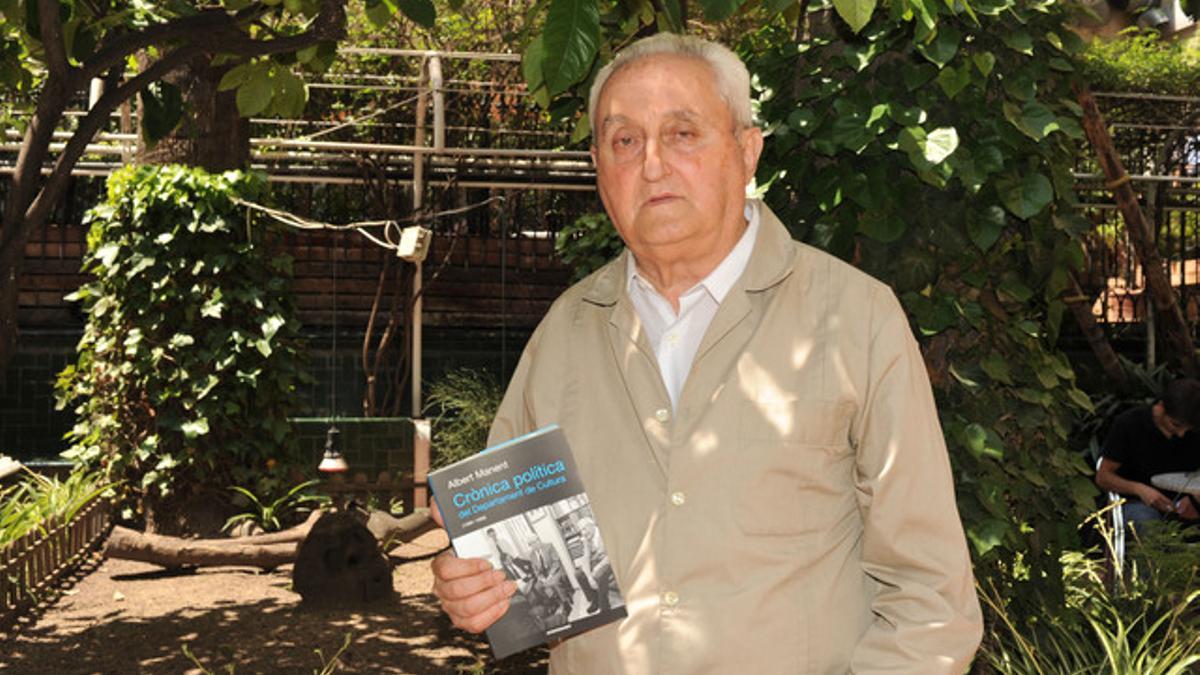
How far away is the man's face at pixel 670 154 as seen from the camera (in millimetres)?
2143

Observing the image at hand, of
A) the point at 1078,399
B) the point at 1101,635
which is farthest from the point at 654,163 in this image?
the point at 1101,635

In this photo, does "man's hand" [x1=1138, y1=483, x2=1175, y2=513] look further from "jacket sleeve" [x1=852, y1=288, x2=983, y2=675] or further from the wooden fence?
the wooden fence

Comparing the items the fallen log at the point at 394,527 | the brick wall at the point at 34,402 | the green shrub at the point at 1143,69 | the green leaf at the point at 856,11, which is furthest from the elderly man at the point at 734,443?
the green shrub at the point at 1143,69

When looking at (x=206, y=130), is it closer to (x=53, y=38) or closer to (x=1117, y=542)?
(x=53, y=38)

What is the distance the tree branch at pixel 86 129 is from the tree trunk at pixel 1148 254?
4.57 meters

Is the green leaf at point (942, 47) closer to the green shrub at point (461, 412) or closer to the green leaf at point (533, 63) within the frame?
the green leaf at point (533, 63)

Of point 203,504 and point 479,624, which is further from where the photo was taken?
point 203,504

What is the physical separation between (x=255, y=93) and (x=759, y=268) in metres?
2.27

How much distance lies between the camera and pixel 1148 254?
8648 millimetres

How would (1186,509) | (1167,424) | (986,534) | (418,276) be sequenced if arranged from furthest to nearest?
1. (418,276)
2. (1167,424)
3. (1186,509)
4. (986,534)

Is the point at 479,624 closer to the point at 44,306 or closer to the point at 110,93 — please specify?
the point at 110,93

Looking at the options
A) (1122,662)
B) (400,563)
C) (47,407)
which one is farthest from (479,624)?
(47,407)

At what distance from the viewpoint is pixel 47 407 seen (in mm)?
11922

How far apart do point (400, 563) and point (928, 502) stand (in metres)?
7.14
